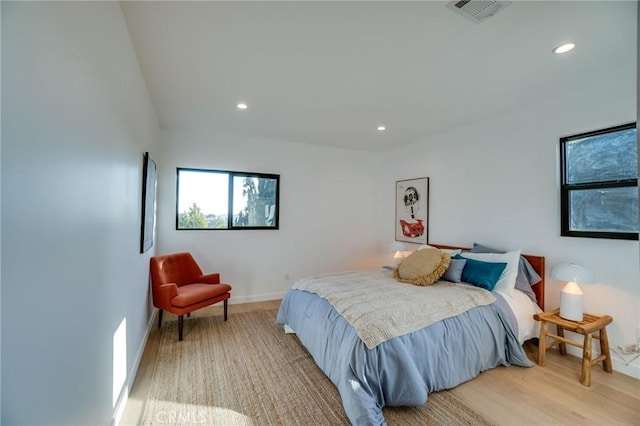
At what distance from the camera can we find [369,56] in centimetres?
213

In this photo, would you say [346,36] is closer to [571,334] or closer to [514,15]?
[514,15]

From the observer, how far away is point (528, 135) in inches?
120

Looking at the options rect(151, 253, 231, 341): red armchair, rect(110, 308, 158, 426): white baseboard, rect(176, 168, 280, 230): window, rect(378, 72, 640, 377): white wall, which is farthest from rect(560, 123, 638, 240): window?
rect(110, 308, 158, 426): white baseboard

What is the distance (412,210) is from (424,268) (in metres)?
1.70

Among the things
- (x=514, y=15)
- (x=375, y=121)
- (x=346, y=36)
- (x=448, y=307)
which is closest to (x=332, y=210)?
(x=375, y=121)

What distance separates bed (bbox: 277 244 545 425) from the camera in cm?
185

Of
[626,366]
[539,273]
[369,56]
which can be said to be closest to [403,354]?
[539,273]

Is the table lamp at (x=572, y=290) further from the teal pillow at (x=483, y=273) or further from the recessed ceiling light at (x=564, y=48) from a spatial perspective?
the recessed ceiling light at (x=564, y=48)

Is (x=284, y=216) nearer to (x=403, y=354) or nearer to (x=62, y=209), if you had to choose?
(x=403, y=354)

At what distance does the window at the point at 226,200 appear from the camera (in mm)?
3945

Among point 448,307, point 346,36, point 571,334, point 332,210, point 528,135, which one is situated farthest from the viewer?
point 332,210

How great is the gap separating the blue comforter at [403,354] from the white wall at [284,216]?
1.69m

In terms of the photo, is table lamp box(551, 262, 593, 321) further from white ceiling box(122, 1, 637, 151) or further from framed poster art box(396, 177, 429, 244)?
framed poster art box(396, 177, 429, 244)

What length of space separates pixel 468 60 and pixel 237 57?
185cm
